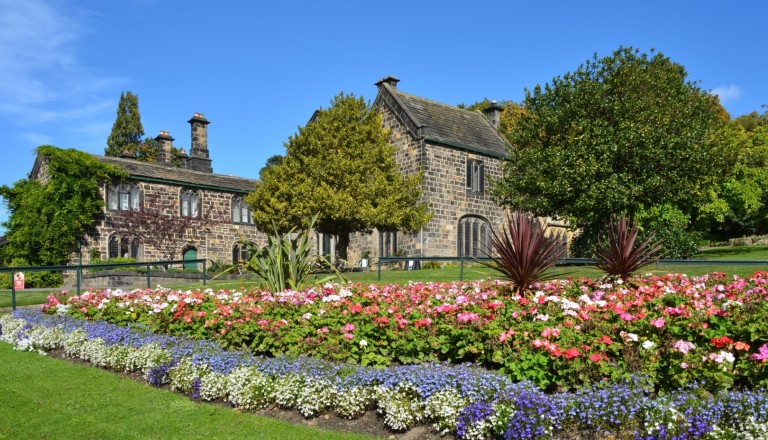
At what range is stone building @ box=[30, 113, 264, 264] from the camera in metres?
34.8

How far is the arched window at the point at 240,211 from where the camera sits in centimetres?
4081

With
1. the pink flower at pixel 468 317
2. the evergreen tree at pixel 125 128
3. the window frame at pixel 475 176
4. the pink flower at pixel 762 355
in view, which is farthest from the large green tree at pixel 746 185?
the evergreen tree at pixel 125 128

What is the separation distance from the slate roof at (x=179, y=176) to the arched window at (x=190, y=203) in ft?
2.20

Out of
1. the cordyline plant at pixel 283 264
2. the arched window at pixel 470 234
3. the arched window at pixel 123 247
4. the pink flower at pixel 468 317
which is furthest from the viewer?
the arched window at pixel 123 247

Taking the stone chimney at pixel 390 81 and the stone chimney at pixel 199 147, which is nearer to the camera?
the stone chimney at pixel 390 81

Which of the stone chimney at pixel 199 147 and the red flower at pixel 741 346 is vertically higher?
the stone chimney at pixel 199 147

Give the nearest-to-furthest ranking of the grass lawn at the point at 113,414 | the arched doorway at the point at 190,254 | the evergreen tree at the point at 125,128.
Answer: the grass lawn at the point at 113,414 < the arched doorway at the point at 190,254 < the evergreen tree at the point at 125,128

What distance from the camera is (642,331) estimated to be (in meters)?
6.36

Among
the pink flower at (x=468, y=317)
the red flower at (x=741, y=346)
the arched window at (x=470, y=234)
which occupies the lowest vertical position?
the red flower at (x=741, y=346)

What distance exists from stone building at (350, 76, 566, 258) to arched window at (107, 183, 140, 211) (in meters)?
12.8

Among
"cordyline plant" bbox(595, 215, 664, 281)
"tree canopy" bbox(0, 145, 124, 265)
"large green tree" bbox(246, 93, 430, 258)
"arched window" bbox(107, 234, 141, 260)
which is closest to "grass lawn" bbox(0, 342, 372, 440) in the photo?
"cordyline plant" bbox(595, 215, 664, 281)

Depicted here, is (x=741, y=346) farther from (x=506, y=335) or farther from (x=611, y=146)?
(x=611, y=146)

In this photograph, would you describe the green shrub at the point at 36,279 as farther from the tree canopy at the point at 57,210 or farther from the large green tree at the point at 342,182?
the large green tree at the point at 342,182

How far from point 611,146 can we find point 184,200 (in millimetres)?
25239
